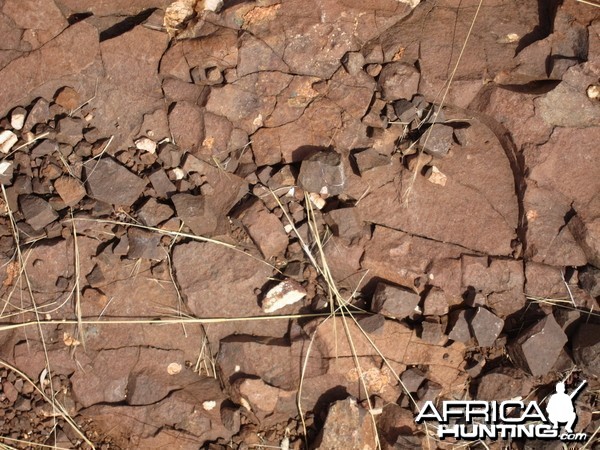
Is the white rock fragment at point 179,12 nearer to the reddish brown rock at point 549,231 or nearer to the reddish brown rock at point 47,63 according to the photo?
the reddish brown rock at point 47,63

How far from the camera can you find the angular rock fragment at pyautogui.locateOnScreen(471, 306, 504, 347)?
2713 millimetres

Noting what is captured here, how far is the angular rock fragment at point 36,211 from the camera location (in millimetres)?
2775

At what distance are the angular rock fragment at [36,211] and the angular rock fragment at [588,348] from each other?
2.47 meters

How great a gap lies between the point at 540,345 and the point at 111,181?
82.3 inches

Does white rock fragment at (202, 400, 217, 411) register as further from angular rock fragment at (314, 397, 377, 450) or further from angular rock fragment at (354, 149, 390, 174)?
angular rock fragment at (354, 149, 390, 174)

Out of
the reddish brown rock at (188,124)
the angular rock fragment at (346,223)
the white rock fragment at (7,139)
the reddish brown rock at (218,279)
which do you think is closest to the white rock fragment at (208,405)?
the reddish brown rock at (218,279)

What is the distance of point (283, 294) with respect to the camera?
9.14 feet

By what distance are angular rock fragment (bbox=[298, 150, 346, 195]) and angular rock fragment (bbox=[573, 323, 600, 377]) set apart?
1.27 m

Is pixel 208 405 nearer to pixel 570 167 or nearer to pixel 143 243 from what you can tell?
pixel 143 243

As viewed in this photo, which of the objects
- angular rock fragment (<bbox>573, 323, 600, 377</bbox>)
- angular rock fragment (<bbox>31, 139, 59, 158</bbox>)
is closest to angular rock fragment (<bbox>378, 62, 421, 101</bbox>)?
angular rock fragment (<bbox>573, 323, 600, 377</bbox>)

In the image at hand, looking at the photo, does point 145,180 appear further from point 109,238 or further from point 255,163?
point 255,163

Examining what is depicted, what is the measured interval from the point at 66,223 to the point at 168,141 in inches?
24.2

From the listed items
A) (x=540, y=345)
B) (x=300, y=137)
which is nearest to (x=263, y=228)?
(x=300, y=137)

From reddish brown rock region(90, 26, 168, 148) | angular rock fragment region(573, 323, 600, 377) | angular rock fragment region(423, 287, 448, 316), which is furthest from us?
reddish brown rock region(90, 26, 168, 148)
